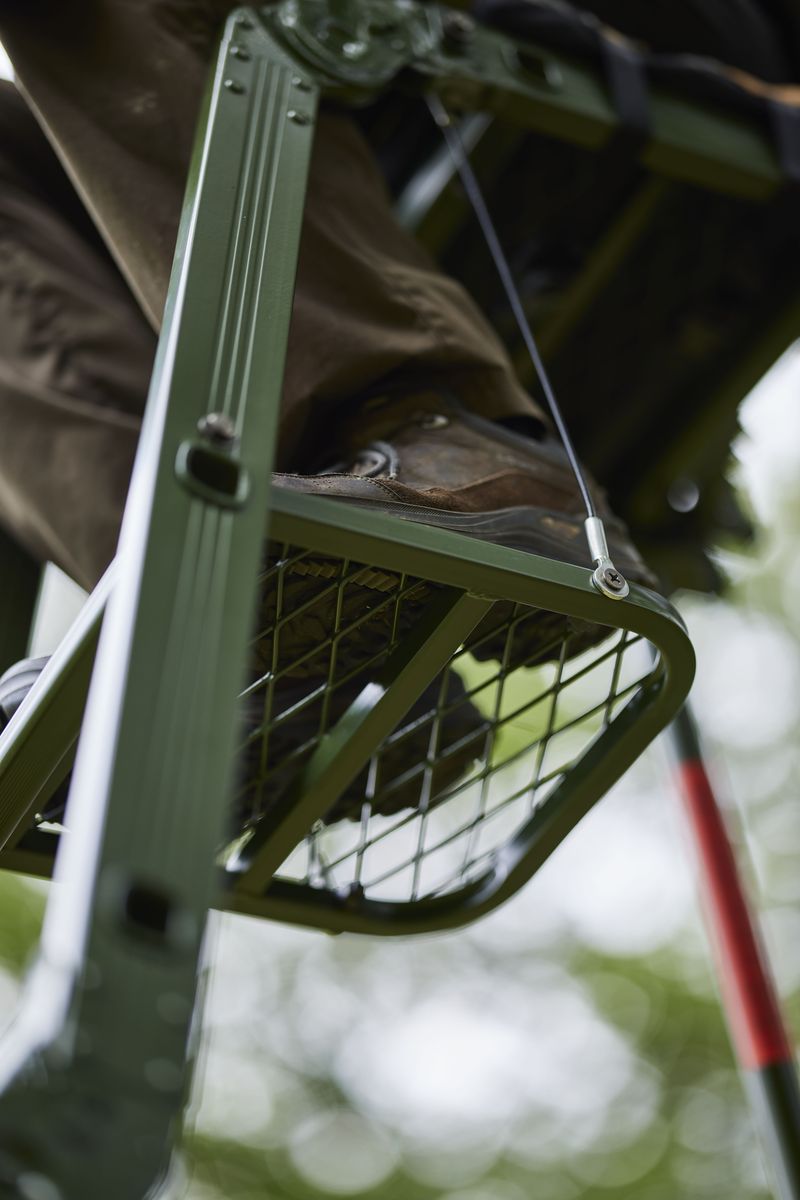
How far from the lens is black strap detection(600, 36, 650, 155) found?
1.55 metres

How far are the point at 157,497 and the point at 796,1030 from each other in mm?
6097

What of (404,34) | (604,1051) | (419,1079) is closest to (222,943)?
(419,1079)

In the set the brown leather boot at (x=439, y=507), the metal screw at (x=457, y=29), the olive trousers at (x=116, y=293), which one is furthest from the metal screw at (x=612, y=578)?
the metal screw at (x=457, y=29)

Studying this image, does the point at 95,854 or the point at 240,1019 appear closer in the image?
the point at 95,854

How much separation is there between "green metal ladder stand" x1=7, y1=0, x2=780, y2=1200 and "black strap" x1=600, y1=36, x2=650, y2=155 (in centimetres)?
17

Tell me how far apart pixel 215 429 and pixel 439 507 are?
24 cm

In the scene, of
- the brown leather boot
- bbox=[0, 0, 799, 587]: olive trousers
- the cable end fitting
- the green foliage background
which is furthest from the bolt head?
the green foliage background

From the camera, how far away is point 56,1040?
0.54 metres

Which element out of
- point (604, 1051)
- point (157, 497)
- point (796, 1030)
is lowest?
point (604, 1051)

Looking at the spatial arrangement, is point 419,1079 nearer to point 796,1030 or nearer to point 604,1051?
point 604,1051

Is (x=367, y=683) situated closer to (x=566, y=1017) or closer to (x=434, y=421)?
(x=434, y=421)

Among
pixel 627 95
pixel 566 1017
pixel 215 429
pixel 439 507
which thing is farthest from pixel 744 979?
pixel 566 1017

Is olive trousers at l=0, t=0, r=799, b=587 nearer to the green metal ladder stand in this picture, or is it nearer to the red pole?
the green metal ladder stand

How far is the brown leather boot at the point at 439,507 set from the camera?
3.00 feet
